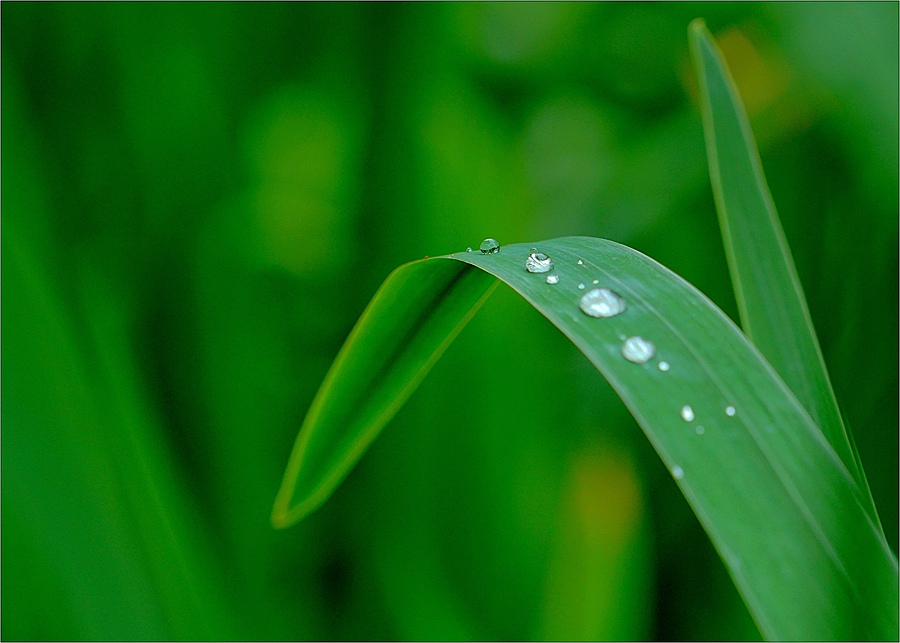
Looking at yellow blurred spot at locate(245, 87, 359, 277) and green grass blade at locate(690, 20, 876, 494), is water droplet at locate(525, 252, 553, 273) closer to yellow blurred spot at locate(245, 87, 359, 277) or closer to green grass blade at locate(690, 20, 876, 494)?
green grass blade at locate(690, 20, 876, 494)

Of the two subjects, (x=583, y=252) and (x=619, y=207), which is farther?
(x=619, y=207)

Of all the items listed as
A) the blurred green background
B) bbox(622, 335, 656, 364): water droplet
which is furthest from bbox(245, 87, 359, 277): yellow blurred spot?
bbox(622, 335, 656, 364): water droplet

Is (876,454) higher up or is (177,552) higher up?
(177,552)

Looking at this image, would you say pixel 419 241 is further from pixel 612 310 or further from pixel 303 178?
pixel 612 310

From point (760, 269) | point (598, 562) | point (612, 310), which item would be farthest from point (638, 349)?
point (598, 562)

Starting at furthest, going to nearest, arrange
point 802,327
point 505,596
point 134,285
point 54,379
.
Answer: point 134,285 → point 505,596 → point 54,379 → point 802,327

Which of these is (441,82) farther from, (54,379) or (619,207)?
(54,379)

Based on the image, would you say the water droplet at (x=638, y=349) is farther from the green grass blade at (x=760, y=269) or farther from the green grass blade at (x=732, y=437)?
the green grass blade at (x=760, y=269)

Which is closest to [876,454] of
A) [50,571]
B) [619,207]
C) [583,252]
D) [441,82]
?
[619,207]
